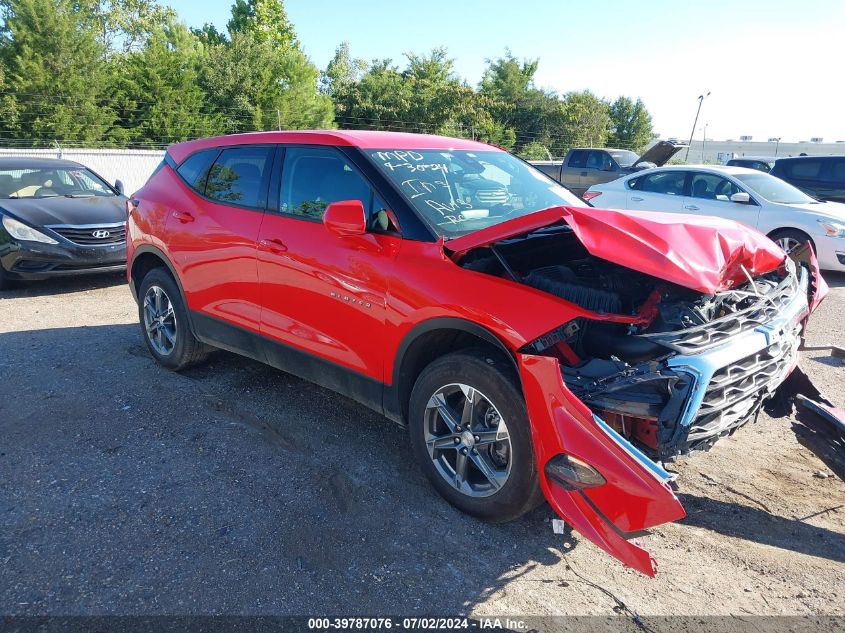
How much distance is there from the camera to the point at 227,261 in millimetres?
4328

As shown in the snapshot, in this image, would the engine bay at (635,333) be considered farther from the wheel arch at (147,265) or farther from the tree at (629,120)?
the tree at (629,120)

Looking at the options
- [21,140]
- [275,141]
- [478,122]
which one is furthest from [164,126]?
[275,141]

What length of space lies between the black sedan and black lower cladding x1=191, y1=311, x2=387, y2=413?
4.02 metres

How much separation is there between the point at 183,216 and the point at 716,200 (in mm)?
8081

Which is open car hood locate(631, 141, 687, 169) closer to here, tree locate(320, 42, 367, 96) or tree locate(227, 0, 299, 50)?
tree locate(227, 0, 299, 50)

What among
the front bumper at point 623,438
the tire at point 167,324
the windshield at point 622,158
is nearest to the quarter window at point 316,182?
the tire at point 167,324

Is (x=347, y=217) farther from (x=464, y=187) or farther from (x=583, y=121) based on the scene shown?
(x=583, y=121)

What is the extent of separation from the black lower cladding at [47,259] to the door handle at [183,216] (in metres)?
3.82

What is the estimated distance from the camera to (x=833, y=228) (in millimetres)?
8594

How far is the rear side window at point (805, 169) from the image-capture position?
1291 cm

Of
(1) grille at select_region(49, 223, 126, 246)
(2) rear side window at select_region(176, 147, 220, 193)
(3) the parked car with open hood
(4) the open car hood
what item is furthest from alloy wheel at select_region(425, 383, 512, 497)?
(4) the open car hood

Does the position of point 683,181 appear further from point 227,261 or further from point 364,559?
point 364,559

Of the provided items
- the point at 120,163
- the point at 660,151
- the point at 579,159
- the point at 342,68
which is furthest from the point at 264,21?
the point at 660,151

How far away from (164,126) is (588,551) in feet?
98.9
